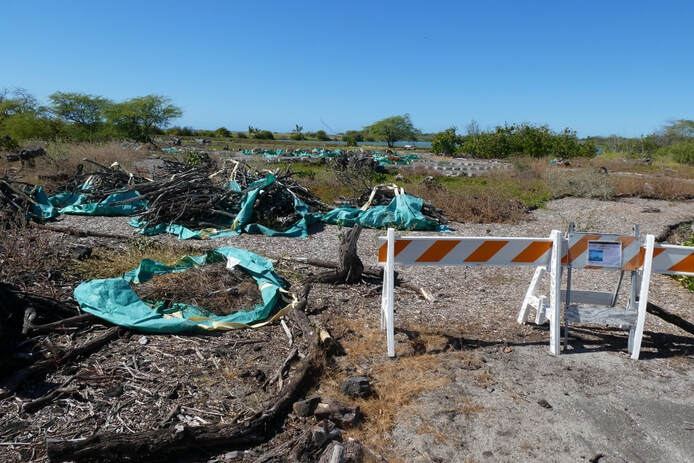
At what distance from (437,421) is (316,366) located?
1.03 metres

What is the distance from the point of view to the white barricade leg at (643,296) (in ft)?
12.6

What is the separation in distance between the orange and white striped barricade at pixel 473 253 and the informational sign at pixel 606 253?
314 millimetres

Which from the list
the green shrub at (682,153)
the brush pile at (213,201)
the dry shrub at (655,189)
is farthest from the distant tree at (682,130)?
the brush pile at (213,201)

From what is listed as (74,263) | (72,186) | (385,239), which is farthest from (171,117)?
(385,239)

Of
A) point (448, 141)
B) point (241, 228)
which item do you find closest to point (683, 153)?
point (448, 141)

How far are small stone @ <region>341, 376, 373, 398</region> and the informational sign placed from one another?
2.18m

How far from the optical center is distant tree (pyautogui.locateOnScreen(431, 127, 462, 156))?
3120cm

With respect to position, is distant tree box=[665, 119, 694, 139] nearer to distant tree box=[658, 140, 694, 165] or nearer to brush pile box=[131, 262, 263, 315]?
distant tree box=[658, 140, 694, 165]

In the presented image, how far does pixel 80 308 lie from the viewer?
4.40 m

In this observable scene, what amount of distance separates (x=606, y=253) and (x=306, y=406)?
2794 mm

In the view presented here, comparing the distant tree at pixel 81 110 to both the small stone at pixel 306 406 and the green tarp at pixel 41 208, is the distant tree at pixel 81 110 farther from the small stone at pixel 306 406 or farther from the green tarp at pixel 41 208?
the small stone at pixel 306 406

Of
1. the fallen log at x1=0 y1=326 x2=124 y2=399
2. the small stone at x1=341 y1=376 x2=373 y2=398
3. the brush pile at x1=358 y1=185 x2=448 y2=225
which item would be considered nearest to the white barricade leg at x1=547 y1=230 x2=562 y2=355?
the small stone at x1=341 y1=376 x2=373 y2=398

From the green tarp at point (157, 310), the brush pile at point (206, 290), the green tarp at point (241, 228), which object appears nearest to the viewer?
the green tarp at point (157, 310)

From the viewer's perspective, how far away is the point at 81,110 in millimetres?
29250
